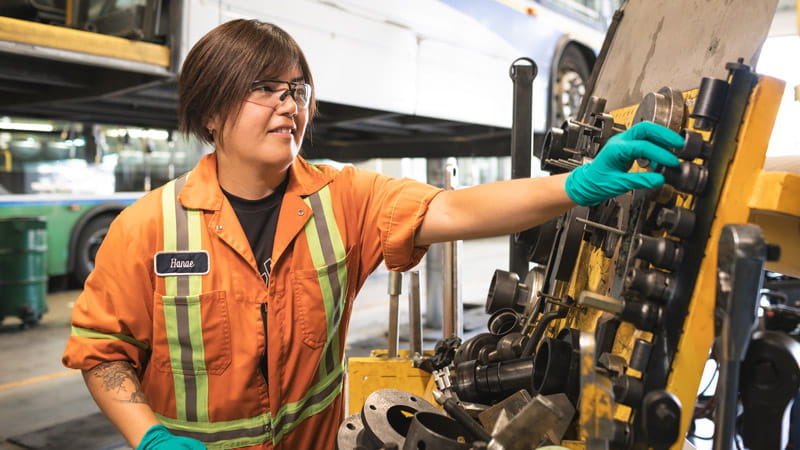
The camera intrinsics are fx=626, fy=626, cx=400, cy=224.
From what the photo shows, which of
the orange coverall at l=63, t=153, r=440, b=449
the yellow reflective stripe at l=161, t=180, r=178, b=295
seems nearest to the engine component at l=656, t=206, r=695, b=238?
the orange coverall at l=63, t=153, r=440, b=449

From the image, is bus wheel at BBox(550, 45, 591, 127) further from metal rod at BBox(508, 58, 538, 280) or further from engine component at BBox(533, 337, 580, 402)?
engine component at BBox(533, 337, 580, 402)

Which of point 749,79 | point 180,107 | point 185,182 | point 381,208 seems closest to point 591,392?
point 749,79

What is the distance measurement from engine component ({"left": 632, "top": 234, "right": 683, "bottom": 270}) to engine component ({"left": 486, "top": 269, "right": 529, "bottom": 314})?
646 millimetres

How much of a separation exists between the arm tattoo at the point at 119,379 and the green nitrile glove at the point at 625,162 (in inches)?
40.7

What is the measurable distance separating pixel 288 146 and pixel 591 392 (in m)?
0.94

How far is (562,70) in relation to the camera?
5371 millimetres

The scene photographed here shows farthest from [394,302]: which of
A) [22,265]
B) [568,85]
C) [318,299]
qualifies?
[22,265]

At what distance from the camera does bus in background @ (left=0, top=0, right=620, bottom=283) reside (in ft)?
8.80

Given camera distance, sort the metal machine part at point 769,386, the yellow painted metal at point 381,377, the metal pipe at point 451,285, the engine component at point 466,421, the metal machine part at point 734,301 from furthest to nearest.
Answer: the metal pipe at point 451,285 → the yellow painted metal at point 381,377 → the engine component at point 466,421 → the metal machine part at point 769,386 → the metal machine part at point 734,301

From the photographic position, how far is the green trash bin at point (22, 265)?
5.09 m

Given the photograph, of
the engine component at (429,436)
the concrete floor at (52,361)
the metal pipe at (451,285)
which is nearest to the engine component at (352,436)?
the engine component at (429,436)

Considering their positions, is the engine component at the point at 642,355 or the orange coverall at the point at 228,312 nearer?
the engine component at the point at 642,355

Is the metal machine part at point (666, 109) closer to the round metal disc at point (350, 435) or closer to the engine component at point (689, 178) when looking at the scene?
the engine component at point (689, 178)

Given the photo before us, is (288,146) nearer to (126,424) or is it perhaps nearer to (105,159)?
(126,424)
